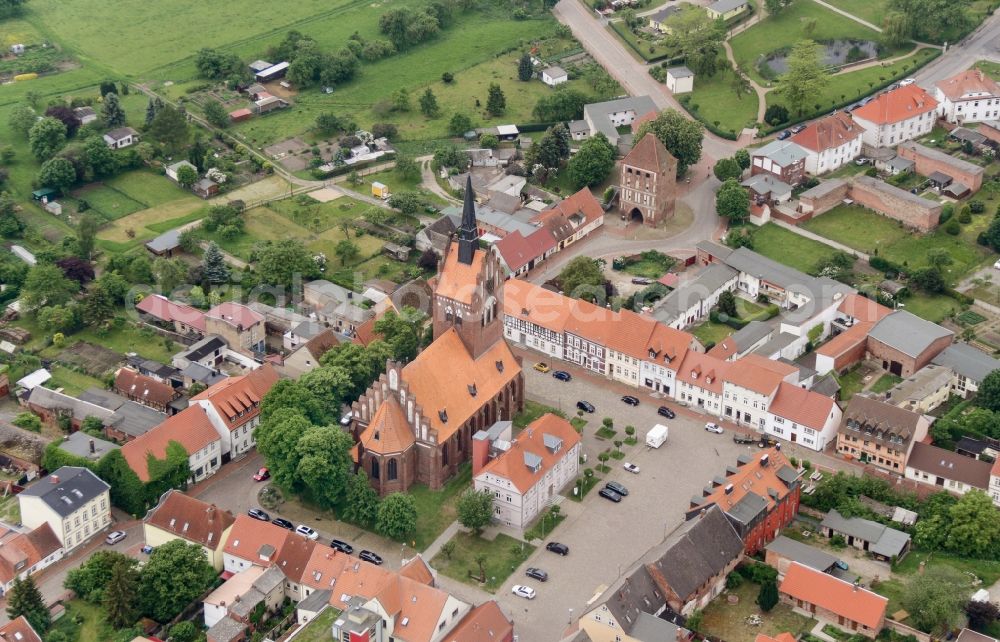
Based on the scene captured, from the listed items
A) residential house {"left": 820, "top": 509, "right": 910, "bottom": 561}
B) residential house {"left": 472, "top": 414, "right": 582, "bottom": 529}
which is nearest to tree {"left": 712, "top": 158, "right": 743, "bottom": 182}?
residential house {"left": 472, "top": 414, "right": 582, "bottom": 529}

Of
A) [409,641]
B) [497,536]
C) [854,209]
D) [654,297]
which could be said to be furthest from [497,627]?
[854,209]

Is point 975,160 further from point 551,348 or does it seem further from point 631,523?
point 631,523

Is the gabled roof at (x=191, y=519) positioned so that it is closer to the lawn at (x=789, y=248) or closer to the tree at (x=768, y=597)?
the tree at (x=768, y=597)

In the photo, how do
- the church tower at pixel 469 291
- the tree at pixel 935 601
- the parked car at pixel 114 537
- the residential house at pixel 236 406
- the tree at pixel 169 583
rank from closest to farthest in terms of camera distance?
the tree at pixel 935 601
the tree at pixel 169 583
the parked car at pixel 114 537
the church tower at pixel 469 291
the residential house at pixel 236 406

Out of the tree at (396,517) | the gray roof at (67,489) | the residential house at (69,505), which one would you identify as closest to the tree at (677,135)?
the tree at (396,517)

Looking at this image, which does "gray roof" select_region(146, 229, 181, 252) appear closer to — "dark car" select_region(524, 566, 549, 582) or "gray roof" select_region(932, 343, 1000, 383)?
"dark car" select_region(524, 566, 549, 582)
